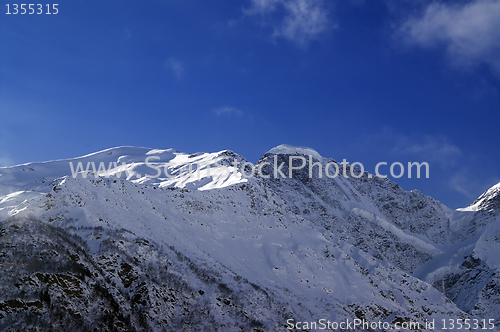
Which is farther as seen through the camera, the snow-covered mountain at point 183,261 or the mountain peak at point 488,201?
the mountain peak at point 488,201

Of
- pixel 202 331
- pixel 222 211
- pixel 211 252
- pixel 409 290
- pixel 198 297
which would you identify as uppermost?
pixel 222 211

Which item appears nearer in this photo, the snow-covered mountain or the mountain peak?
the snow-covered mountain

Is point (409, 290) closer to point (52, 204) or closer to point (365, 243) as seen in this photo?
point (52, 204)

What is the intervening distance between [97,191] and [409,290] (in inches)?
1440

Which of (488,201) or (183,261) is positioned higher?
(488,201)

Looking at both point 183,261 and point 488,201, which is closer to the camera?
point 183,261

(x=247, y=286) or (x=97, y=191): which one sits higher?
(x=97, y=191)

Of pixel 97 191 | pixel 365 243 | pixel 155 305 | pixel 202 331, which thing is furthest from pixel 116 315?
pixel 365 243

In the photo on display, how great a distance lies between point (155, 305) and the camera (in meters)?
17.1

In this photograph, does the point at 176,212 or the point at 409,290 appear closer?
the point at 176,212

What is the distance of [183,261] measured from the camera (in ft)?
77.2

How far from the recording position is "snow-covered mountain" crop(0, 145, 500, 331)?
50.7ft

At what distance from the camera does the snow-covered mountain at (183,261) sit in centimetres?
1546

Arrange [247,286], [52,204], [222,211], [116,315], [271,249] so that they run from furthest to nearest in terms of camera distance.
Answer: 1. [222,211]
2. [271,249]
3. [52,204]
4. [247,286]
5. [116,315]
